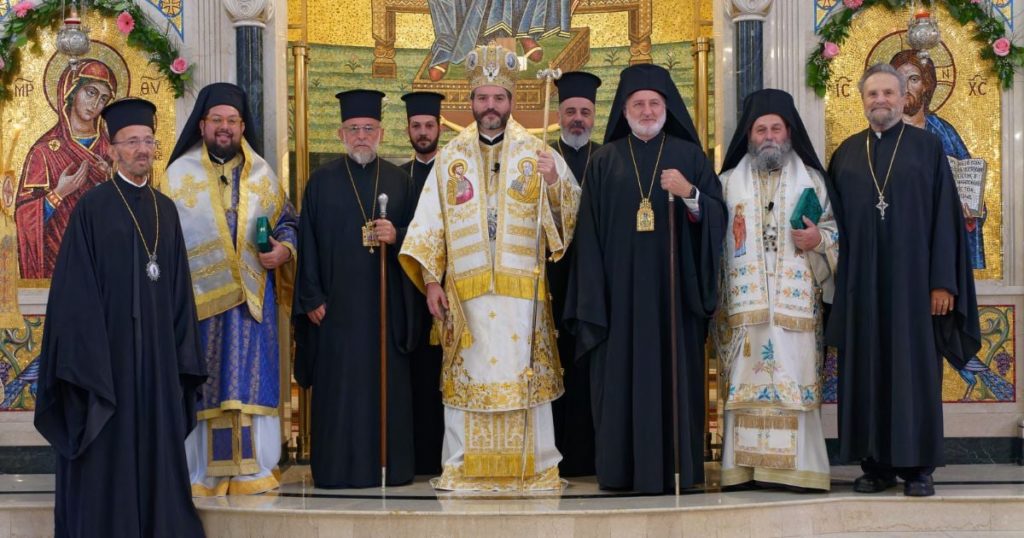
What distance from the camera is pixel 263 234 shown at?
742cm

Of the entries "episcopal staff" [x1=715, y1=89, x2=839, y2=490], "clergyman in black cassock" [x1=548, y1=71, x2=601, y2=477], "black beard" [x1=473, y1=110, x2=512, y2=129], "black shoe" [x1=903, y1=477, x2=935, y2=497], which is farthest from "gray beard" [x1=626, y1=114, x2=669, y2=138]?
"black shoe" [x1=903, y1=477, x2=935, y2=497]

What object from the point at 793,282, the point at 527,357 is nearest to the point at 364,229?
the point at 527,357

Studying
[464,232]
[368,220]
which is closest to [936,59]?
[464,232]

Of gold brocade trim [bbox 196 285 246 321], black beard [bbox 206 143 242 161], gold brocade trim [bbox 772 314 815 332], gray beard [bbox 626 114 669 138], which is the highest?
gray beard [bbox 626 114 669 138]

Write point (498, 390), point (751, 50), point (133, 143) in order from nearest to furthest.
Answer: point (133, 143), point (498, 390), point (751, 50)

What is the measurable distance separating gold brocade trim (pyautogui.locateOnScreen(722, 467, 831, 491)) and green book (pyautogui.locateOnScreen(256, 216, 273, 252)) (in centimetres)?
281

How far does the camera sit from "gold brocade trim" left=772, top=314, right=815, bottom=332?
7.24 metres

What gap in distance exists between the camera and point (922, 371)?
7191mm

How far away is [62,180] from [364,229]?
2.17 metres

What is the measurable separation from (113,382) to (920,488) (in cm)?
414

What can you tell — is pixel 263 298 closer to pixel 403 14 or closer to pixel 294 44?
pixel 294 44

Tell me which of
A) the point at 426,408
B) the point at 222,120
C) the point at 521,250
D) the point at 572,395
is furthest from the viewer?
the point at 426,408

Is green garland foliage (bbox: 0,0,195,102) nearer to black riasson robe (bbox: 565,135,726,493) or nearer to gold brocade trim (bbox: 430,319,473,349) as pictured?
gold brocade trim (bbox: 430,319,473,349)

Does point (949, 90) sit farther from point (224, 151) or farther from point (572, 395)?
point (224, 151)
